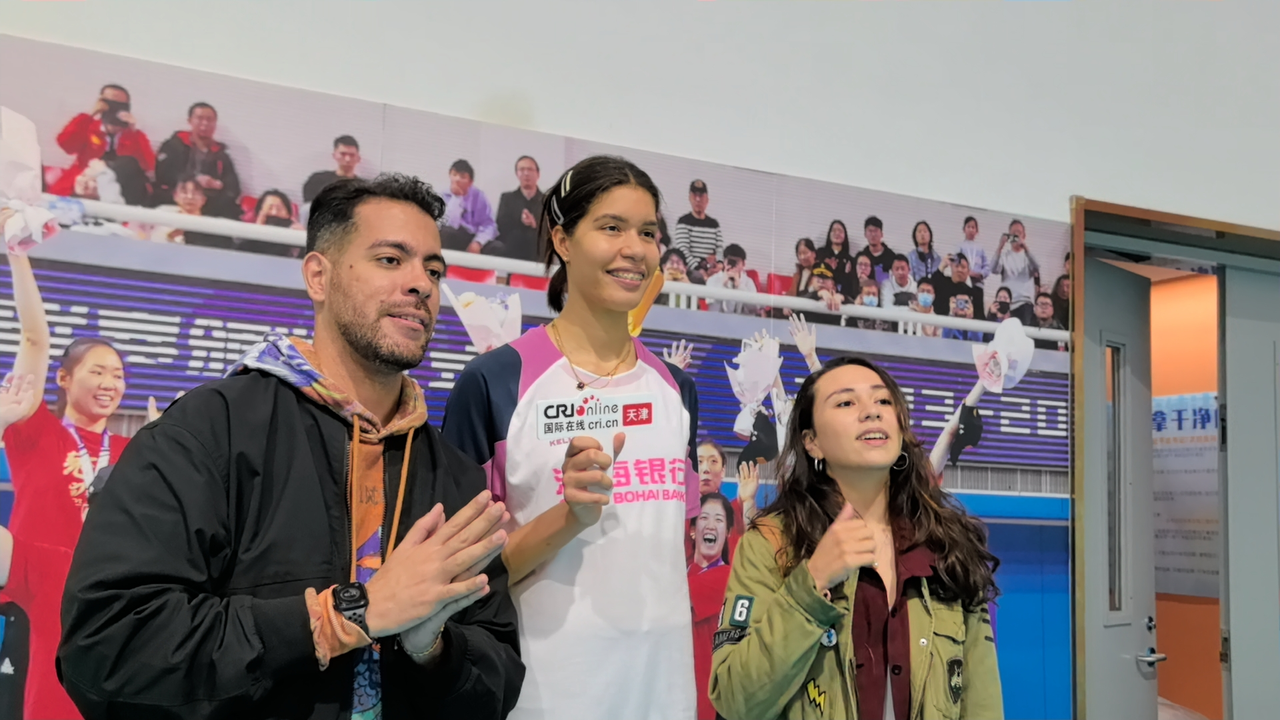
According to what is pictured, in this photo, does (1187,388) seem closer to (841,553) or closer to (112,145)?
(841,553)

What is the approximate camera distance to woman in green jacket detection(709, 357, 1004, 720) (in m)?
1.68

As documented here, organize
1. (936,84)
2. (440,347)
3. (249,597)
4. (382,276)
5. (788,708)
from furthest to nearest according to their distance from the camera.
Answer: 1. (936,84)
2. (440,347)
3. (788,708)
4. (382,276)
5. (249,597)

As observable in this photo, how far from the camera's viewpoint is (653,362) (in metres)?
1.88

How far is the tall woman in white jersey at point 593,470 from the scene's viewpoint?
159 cm

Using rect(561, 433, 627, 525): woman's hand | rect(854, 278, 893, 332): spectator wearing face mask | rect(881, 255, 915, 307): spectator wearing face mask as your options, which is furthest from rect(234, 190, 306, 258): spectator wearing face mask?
rect(881, 255, 915, 307): spectator wearing face mask

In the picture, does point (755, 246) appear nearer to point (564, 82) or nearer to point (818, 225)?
point (818, 225)

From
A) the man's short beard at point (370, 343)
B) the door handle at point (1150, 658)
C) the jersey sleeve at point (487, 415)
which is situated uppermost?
the man's short beard at point (370, 343)

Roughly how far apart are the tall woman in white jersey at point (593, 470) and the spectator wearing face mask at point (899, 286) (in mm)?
→ 1379

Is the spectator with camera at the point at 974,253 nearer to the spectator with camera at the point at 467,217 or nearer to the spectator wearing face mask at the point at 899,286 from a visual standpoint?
the spectator wearing face mask at the point at 899,286

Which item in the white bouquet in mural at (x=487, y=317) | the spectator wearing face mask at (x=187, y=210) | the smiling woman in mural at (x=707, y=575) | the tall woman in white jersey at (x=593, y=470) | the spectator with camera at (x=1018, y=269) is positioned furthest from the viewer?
the spectator with camera at (x=1018, y=269)

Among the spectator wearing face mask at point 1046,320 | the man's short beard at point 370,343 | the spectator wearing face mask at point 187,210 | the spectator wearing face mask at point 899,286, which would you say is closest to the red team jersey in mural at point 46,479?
the spectator wearing face mask at point 187,210

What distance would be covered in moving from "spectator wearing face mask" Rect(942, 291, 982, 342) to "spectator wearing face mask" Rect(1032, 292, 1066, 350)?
A: 257mm

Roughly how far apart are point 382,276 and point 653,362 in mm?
641

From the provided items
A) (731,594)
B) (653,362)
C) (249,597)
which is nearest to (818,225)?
(653,362)
